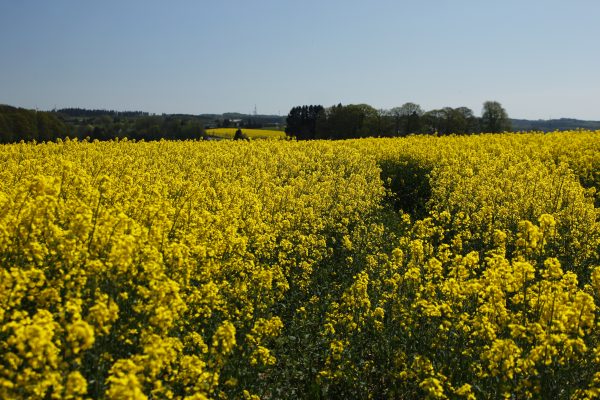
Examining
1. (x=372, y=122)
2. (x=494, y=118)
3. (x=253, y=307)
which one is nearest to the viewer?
(x=253, y=307)

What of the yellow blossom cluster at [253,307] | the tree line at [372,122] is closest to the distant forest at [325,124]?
the tree line at [372,122]

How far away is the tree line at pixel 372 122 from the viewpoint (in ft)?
206

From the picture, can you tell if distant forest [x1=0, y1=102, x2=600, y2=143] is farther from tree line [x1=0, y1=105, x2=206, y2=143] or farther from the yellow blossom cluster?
→ the yellow blossom cluster

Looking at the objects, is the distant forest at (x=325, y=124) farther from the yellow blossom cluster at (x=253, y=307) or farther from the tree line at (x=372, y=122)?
the yellow blossom cluster at (x=253, y=307)

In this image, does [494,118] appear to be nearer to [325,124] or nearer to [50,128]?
[325,124]

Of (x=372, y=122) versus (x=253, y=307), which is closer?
(x=253, y=307)

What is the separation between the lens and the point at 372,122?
62594 mm

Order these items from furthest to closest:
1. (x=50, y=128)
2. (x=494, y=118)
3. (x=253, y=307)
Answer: (x=494, y=118) < (x=50, y=128) < (x=253, y=307)

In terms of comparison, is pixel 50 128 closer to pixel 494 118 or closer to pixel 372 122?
pixel 372 122

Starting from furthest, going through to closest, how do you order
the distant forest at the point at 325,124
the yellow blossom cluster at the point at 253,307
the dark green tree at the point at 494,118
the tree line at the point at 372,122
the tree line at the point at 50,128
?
the dark green tree at the point at 494,118 < the tree line at the point at 372,122 < the distant forest at the point at 325,124 < the tree line at the point at 50,128 < the yellow blossom cluster at the point at 253,307

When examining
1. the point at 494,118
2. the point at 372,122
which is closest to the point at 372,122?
the point at 372,122

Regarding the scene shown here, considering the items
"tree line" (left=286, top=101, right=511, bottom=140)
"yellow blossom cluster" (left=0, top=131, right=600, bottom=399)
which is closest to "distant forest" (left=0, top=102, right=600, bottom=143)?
"tree line" (left=286, top=101, right=511, bottom=140)

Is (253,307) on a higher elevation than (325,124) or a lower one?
lower

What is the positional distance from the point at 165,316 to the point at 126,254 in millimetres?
702
